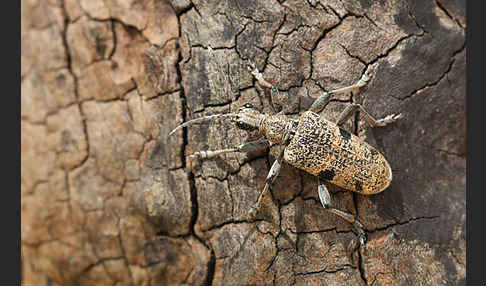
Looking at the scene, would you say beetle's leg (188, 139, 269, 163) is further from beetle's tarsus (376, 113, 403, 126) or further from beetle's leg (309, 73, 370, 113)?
beetle's tarsus (376, 113, 403, 126)

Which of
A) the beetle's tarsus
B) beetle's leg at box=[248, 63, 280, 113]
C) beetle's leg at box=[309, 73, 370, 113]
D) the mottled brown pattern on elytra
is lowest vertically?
the mottled brown pattern on elytra

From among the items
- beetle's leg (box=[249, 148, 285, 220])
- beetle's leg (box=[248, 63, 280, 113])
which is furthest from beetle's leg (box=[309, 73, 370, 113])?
beetle's leg (box=[249, 148, 285, 220])

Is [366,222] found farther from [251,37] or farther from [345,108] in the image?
[251,37]

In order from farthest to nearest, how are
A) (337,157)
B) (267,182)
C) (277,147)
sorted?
(277,147), (267,182), (337,157)

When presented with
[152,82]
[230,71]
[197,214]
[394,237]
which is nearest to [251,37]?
[230,71]

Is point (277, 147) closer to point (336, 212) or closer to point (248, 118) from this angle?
point (248, 118)

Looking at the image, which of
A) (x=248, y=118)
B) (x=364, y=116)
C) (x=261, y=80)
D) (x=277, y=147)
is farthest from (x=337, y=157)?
(x=261, y=80)

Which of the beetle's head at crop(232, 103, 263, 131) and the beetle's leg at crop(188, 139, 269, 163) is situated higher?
the beetle's head at crop(232, 103, 263, 131)
